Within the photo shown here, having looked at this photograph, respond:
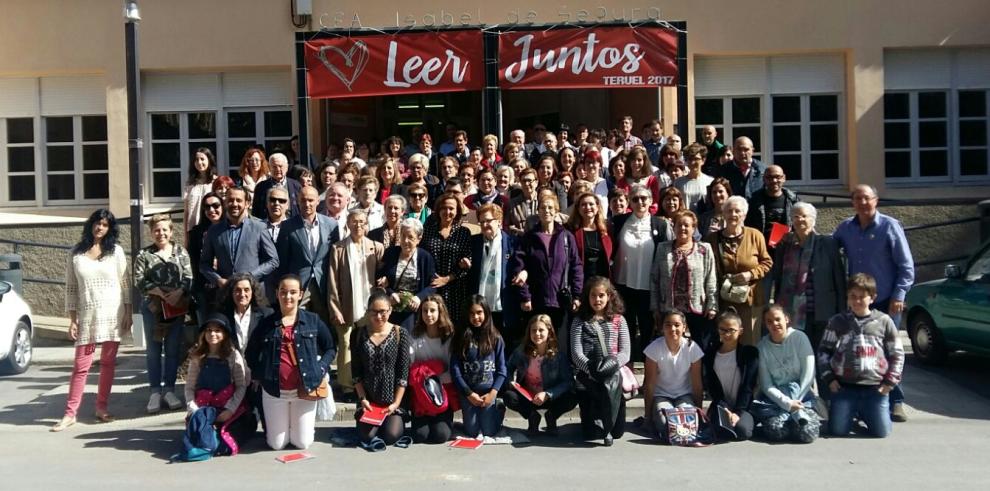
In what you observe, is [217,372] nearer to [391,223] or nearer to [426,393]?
[426,393]

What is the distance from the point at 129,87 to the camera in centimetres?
1047

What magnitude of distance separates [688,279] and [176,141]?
10.2 m

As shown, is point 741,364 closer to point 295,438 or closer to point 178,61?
point 295,438

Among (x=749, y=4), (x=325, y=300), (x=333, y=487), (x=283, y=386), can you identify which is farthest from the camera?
(x=749, y=4)

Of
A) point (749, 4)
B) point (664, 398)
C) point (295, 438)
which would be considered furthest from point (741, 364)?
point (749, 4)

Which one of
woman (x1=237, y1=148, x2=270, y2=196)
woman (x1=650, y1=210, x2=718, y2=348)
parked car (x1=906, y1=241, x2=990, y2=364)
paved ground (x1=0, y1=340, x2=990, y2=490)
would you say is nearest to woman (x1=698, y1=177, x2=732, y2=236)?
woman (x1=650, y1=210, x2=718, y2=348)

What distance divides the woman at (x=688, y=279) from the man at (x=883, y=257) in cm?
124

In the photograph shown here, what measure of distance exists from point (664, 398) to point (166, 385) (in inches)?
170

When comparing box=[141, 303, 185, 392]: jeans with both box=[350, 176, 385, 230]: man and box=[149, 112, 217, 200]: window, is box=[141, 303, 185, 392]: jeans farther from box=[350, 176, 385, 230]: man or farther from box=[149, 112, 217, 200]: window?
box=[149, 112, 217, 200]: window

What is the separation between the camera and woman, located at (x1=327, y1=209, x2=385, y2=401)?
8.50 metres

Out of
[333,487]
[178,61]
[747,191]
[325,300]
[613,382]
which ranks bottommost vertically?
[333,487]

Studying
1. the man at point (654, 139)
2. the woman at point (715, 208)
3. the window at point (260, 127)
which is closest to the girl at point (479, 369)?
the woman at point (715, 208)

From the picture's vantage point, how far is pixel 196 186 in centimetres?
999

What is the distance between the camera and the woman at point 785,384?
7.59 metres
